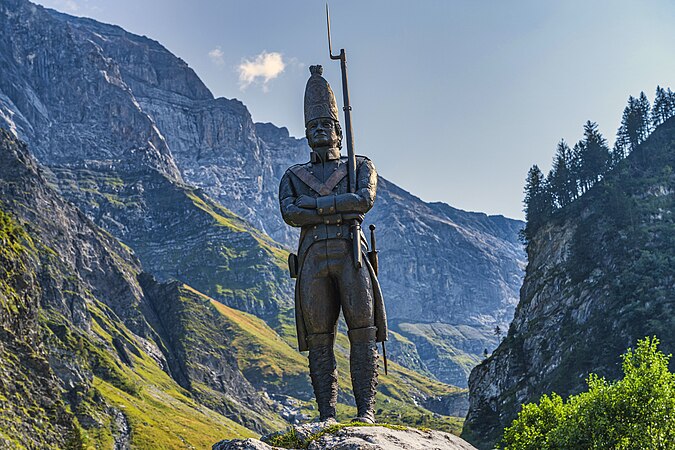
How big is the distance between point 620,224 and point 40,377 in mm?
105975

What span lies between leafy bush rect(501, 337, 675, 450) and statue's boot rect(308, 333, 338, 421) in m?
11.0

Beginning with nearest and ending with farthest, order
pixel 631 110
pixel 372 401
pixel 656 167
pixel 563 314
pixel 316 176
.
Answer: pixel 372 401
pixel 316 176
pixel 563 314
pixel 656 167
pixel 631 110

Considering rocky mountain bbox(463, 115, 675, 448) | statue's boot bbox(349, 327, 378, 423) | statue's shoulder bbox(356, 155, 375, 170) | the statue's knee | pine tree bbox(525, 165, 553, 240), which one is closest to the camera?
statue's boot bbox(349, 327, 378, 423)

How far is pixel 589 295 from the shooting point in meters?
129

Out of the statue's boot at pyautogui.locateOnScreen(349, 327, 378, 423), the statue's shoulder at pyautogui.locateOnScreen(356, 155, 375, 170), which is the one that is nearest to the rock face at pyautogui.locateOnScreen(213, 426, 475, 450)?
the statue's boot at pyautogui.locateOnScreen(349, 327, 378, 423)

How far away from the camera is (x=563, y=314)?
13162 centimetres

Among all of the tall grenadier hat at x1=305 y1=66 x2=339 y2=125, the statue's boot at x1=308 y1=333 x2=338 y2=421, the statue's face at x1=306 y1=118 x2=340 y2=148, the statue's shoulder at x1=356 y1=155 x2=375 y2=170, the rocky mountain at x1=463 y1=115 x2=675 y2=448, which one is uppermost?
the rocky mountain at x1=463 y1=115 x2=675 y2=448

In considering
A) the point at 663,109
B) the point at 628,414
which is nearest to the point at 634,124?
the point at 663,109

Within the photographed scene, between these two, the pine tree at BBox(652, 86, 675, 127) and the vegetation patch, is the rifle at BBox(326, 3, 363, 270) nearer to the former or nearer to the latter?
the vegetation patch

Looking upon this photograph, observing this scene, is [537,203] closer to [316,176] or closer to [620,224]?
[620,224]

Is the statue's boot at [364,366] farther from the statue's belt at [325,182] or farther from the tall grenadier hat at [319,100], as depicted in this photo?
the tall grenadier hat at [319,100]

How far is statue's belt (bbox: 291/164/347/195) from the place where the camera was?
17.1 m

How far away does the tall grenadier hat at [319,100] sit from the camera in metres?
17.9

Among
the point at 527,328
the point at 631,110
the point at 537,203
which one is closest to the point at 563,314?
the point at 527,328
